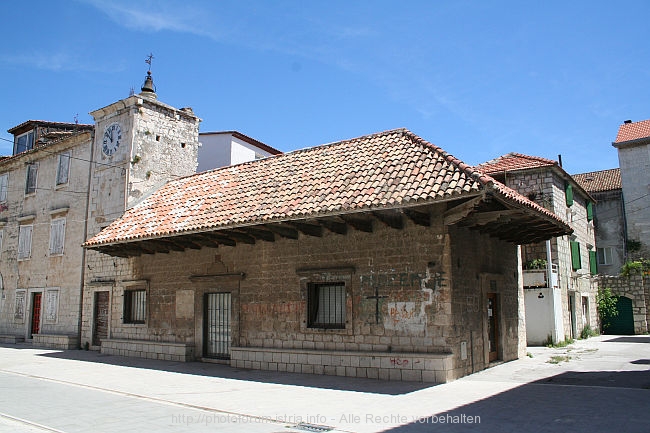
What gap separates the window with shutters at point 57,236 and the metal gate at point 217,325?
9.37m

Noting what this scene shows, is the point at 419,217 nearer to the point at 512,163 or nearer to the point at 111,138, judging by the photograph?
the point at 512,163

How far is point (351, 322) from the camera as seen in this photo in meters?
10.9

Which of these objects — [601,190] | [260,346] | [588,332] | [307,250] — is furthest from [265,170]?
[601,190]

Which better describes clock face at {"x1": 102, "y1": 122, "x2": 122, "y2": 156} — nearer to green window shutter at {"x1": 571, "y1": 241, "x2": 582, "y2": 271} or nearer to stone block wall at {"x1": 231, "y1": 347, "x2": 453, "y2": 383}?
stone block wall at {"x1": 231, "y1": 347, "x2": 453, "y2": 383}

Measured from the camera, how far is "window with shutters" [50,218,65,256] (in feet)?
66.0

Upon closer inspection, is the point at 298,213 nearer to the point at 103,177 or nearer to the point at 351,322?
the point at 351,322

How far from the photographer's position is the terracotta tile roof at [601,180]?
26641 mm

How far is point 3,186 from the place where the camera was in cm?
2428

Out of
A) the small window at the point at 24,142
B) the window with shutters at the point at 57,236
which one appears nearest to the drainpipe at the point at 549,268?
the window with shutters at the point at 57,236

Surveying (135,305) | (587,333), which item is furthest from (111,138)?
A: (587,333)

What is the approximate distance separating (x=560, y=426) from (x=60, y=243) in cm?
1944

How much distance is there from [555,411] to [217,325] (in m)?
9.27

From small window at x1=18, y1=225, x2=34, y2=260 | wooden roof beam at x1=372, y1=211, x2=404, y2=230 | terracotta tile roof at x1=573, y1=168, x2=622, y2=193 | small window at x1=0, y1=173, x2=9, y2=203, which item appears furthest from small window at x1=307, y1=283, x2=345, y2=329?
terracotta tile roof at x1=573, y1=168, x2=622, y2=193

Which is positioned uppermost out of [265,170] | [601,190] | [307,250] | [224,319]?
[601,190]
